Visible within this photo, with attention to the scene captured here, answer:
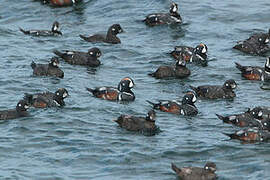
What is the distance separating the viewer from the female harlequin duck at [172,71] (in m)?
24.5

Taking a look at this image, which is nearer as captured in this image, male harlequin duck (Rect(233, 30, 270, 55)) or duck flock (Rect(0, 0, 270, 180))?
duck flock (Rect(0, 0, 270, 180))

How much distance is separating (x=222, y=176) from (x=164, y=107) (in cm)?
454

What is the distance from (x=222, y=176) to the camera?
1725 centimetres

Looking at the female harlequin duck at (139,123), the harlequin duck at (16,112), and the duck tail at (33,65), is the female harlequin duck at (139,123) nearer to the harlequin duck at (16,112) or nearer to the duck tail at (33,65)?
the harlequin duck at (16,112)

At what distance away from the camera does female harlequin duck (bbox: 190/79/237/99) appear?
22734 mm

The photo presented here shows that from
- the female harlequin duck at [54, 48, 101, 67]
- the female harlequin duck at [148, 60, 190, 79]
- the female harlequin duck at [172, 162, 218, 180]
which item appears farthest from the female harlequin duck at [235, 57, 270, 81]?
the female harlequin duck at [172, 162, 218, 180]

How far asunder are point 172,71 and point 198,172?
26.5 ft

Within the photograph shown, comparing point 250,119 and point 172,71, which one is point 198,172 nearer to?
point 250,119

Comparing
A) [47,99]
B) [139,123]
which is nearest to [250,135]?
[139,123]

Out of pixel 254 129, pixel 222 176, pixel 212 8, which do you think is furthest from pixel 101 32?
pixel 222 176

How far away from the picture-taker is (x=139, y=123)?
19766mm

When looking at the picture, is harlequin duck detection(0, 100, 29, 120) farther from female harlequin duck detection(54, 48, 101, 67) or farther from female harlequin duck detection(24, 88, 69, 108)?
female harlequin duck detection(54, 48, 101, 67)

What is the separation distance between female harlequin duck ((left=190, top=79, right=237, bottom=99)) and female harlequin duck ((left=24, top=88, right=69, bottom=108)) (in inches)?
147

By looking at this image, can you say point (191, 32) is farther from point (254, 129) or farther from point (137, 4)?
point (254, 129)
